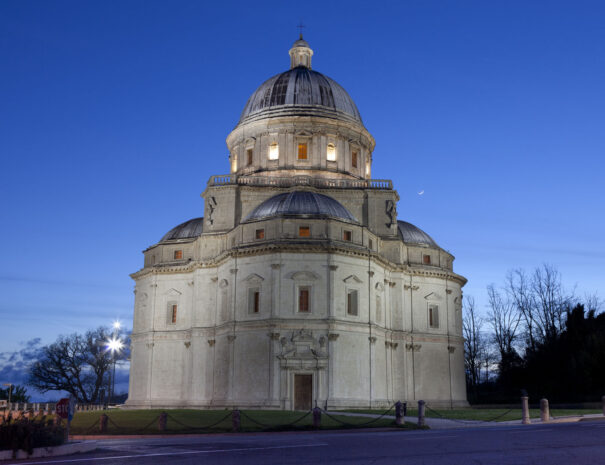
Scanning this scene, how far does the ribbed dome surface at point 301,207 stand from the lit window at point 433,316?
1267 cm

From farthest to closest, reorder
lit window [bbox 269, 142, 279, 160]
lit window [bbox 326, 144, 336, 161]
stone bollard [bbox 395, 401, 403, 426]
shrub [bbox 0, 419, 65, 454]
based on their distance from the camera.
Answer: lit window [bbox 326, 144, 336, 161]
lit window [bbox 269, 142, 279, 160]
stone bollard [bbox 395, 401, 403, 426]
shrub [bbox 0, 419, 65, 454]

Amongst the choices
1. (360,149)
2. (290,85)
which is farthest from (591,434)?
(290,85)

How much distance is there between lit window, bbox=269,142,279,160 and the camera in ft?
191

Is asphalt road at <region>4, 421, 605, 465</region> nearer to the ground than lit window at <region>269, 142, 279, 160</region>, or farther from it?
nearer to the ground

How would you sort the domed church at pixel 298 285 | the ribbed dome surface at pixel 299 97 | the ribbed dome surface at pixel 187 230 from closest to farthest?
the domed church at pixel 298 285
the ribbed dome surface at pixel 187 230
the ribbed dome surface at pixel 299 97

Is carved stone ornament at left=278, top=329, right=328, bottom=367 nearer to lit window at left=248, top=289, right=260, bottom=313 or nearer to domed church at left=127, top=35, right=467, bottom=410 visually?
domed church at left=127, top=35, right=467, bottom=410

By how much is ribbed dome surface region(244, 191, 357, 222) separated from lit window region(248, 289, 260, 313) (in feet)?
17.7

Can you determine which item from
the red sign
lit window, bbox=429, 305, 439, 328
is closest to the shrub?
the red sign

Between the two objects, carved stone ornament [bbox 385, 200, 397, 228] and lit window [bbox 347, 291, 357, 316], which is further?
carved stone ornament [bbox 385, 200, 397, 228]

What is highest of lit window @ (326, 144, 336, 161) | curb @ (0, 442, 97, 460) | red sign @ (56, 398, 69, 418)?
lit window @ (326, 144, 336, 161)

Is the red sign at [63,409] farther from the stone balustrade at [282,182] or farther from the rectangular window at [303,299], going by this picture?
the stone balustrade at [282,182]

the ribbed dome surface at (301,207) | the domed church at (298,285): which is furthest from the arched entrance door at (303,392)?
the ribbed dome surface at (301,207)

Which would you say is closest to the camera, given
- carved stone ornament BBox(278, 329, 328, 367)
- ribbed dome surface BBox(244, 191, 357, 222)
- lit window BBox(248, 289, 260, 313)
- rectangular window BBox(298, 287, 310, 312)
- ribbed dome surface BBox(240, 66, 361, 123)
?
carved stone ornament BBox(278, 329, 328, 367)

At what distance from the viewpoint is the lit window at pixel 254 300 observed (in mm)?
47562
